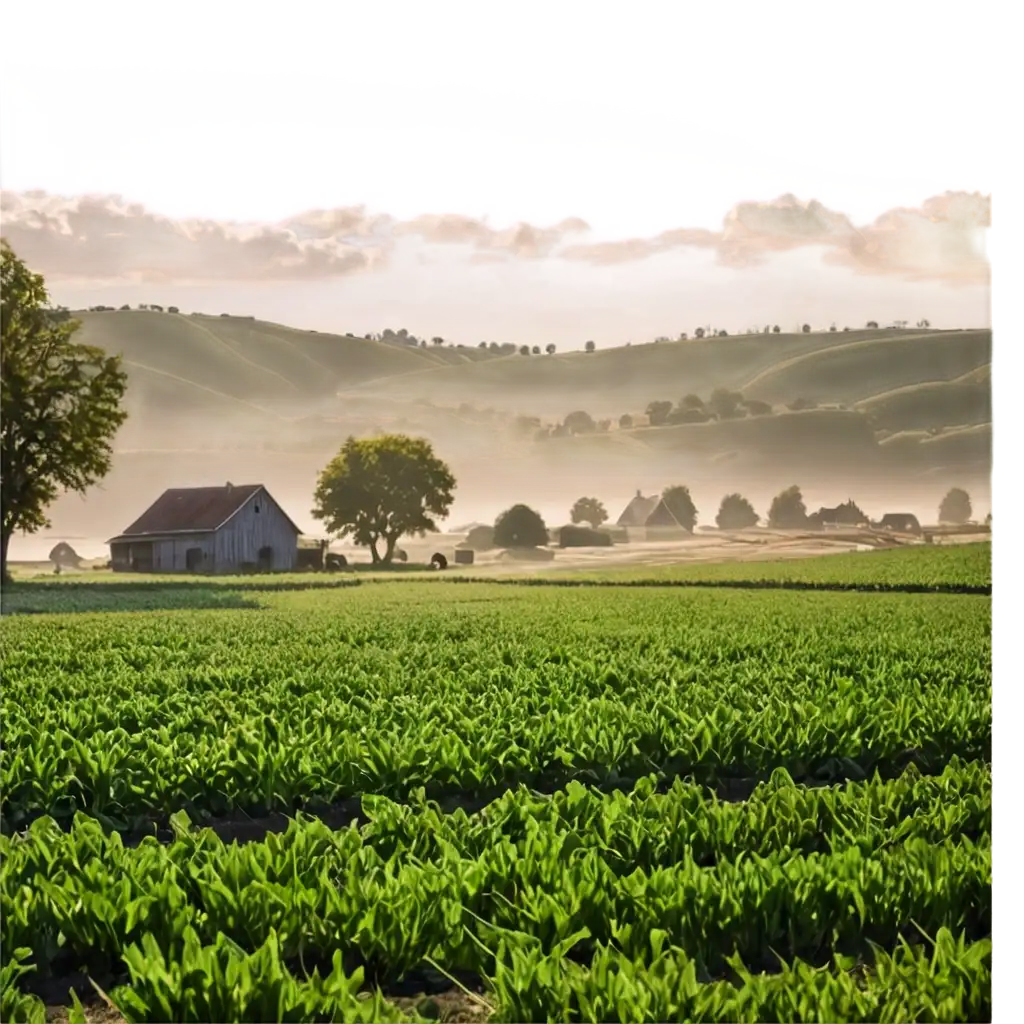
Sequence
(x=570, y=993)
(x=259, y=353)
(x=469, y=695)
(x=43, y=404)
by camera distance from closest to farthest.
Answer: (x=570, y=993) < (x=43, y=404) < (x=259, y=353) < (x=469, y=695)

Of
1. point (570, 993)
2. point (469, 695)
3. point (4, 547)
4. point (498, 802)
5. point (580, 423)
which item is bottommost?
point (570, 993)

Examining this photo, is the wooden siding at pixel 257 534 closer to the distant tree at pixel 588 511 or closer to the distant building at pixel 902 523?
the distant tree at pixel 588 511

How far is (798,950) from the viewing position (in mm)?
2484

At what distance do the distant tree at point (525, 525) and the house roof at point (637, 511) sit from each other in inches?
11.4

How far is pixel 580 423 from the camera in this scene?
4.02 m

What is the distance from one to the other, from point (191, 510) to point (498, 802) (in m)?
1.66

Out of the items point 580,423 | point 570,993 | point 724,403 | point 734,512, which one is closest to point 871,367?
point 724,403

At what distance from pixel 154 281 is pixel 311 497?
94 cm

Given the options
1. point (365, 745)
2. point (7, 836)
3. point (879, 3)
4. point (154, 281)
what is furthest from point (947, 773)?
point (154, 281)

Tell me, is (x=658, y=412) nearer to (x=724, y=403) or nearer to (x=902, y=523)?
(x=724, y=403)

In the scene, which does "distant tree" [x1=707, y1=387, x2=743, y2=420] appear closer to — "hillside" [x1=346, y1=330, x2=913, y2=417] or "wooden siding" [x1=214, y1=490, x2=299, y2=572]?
"hillside" [x1=346, y1=330, x2=913, y2=417]

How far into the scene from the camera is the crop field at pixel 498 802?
7.55 ft

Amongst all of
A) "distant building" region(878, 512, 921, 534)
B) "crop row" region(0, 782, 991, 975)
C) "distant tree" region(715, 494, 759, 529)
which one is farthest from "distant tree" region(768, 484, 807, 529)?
"crop row" region(0, 782, 991, 975)

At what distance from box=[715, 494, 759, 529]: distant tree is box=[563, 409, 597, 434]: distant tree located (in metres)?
0.57
